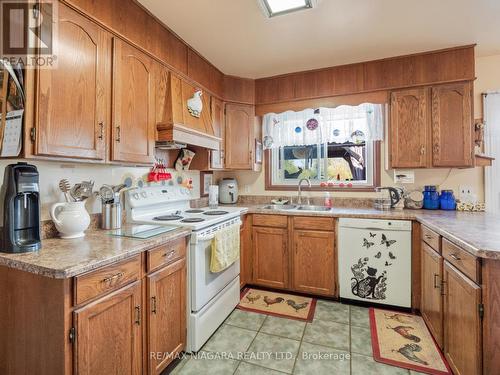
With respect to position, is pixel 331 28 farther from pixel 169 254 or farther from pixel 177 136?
pixel 169 254

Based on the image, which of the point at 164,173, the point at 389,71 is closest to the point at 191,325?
the point at 164,173

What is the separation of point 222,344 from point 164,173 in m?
1.51

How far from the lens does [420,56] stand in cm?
251

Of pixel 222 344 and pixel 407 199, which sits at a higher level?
pixel 407 199

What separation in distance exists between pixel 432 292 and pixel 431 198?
43.5 inches

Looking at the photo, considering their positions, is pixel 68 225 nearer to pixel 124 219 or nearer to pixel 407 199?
pixel 124 219

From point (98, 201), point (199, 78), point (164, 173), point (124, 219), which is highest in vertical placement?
point (199, 78)

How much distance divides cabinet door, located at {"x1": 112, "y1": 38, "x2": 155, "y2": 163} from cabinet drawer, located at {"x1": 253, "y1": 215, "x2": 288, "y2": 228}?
1292 mm

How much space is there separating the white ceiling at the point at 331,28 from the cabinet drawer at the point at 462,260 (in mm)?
1663

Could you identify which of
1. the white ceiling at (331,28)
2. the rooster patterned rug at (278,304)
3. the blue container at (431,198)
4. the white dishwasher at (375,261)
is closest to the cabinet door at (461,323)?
the white dishwasher at (375,261)

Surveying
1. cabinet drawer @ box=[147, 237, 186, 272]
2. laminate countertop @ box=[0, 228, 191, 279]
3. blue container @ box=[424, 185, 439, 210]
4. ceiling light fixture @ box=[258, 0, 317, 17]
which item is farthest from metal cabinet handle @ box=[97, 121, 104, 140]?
blue container @ box=[424, 185, 439, 210]

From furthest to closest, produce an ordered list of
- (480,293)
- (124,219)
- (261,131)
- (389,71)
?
(261,131)
(389,71)
(124,219)
(480,293)

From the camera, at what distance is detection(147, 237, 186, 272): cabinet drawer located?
146 cm

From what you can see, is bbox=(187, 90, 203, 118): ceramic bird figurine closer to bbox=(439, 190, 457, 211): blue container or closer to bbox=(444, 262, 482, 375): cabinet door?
bbox=(444, 262, 482, 375): cabinet door
